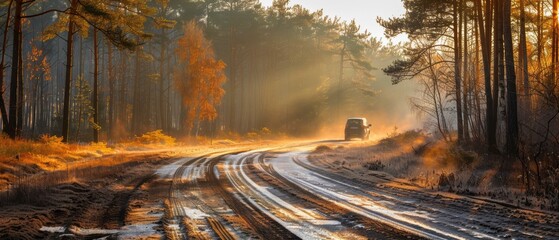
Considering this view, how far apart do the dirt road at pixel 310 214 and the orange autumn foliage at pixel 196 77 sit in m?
26.3

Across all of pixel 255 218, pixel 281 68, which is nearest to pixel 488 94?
pixel 255 218

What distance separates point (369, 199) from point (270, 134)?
42623 millimetres

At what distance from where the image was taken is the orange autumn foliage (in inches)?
1483

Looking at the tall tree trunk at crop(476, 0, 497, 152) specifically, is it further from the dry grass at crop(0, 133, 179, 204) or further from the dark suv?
the dark suv

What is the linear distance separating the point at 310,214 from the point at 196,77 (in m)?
31.4

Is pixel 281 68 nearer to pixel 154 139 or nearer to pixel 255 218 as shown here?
pixel 154 139

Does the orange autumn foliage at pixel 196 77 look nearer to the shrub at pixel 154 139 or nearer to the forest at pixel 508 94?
the shrub at pixel 154 139

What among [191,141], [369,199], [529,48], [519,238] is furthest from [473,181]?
[191,141]

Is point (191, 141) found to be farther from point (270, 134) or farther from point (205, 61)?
point (270, 134)

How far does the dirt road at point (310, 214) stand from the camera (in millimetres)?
6078

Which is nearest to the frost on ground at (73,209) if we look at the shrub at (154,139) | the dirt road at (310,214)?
the dirt road at (310,214)

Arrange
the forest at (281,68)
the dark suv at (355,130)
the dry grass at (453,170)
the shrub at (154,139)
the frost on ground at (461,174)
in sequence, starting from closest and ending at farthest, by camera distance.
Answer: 1. the frost on ground at (461,174)
2. the dry grass at (453,170)
3. the forest at (281,68)
4. the shrub at (154,139)
5. the dark suv at (355,130)

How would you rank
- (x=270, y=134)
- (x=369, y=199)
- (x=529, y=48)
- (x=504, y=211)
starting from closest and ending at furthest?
(x=504, y=211) → (x=369, y=199) → (x=529, y=48) → (x=270, y=134)

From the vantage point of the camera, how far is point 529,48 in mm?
32594
